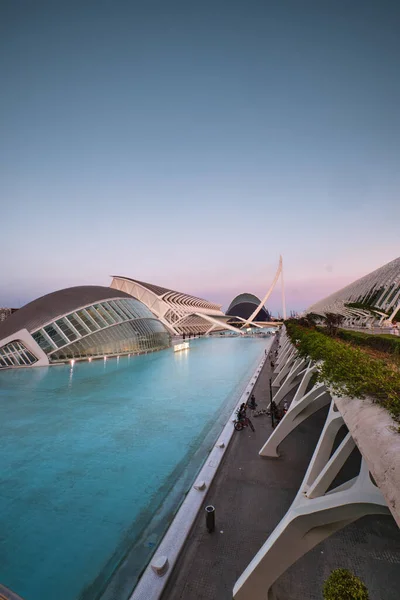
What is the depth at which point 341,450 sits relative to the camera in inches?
194

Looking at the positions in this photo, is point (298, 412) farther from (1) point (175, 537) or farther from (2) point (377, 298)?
(2) point (377, 298)

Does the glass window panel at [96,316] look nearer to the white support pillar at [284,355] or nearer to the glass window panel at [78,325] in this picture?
the glass window panel at [78,325]

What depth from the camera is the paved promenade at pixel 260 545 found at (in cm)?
495

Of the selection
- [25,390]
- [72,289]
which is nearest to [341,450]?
[25,390]

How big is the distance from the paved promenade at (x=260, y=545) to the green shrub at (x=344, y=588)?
2530 mm

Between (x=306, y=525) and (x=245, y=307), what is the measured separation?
151621mm

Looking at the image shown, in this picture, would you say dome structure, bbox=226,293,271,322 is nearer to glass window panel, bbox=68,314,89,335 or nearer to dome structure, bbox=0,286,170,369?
dome structure, bbox=0,286,170,369

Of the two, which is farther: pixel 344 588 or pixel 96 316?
pixel 96 316

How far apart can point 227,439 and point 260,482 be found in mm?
2900

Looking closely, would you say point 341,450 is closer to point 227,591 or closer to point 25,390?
point 227,591

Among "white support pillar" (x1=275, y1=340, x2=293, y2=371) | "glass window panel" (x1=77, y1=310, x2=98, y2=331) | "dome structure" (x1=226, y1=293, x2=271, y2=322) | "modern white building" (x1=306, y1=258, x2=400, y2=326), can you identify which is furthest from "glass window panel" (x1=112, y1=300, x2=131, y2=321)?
"dome structure" (x1=226, y1=293, x2=271, y2=322)

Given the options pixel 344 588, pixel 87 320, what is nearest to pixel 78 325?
pixel 87 320

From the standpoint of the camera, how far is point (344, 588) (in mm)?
3020

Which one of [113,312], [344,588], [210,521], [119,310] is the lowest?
[210,521]
